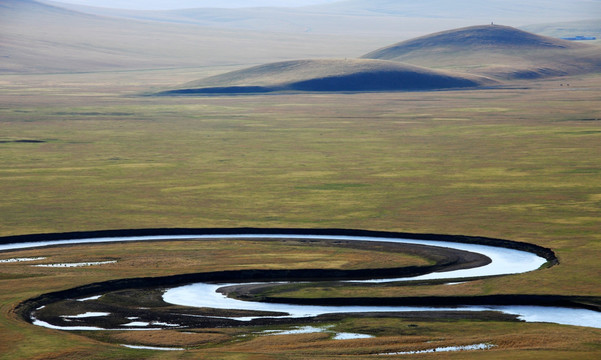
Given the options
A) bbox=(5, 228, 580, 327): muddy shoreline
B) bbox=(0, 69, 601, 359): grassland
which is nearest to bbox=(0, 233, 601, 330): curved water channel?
bbox=(5, 228, 580, 327): muddy shoreline

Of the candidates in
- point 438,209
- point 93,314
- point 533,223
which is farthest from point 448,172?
point 93,314

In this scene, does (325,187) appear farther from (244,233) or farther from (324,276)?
(324,276)

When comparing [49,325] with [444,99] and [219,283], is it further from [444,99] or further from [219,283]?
[444,99]

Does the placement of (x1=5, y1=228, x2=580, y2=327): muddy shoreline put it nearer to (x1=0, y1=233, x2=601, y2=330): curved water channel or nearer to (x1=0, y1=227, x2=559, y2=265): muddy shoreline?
(x1=0, y1=227, x2=559, y2=265): muddy shoreline

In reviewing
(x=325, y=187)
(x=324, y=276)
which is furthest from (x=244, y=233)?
(x=325, y=187)

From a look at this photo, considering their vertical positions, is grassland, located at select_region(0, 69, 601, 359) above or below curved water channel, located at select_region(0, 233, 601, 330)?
above

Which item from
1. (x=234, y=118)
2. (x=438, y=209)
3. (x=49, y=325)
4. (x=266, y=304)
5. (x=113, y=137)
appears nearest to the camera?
(x=49, y=325)

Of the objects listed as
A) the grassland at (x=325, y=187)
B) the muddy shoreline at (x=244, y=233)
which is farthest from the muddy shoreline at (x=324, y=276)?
the grassland at (x=325, y=187)

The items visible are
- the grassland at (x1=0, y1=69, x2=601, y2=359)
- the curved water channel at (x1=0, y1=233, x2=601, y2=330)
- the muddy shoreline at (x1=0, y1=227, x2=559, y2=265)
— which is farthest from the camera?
the muddy shoreline at (x1=0, y1=227, x2=559, y2=265)
